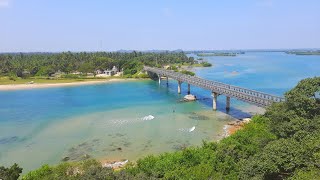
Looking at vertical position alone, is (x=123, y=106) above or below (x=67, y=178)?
below

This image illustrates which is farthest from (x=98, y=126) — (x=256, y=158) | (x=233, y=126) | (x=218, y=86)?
(x=256, y=158)

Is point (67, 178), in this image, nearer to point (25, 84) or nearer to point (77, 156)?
point (77, 156)

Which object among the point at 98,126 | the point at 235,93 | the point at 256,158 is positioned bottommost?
the point at 98,126

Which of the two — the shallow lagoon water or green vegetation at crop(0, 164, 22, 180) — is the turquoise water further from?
green vegetation at crop(0, 164, 22, 180)

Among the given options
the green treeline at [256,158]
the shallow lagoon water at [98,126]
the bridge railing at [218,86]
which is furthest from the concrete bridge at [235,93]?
the green treeline at [256,158]

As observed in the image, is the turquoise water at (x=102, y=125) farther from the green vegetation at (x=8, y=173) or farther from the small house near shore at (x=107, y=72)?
the small house near shore at (x=107, y=72)

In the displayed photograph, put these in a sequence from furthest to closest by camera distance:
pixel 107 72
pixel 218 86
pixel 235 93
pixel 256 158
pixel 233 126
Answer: pixel 107 72, pixel 218 86, pixel 235 93, pixel 233 126, pixel 256 158

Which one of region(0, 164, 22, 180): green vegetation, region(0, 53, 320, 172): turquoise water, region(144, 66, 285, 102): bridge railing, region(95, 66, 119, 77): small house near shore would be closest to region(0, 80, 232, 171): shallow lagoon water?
region(0, 53, 320, 172): turquoise water

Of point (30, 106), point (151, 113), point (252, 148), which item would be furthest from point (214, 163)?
point (30, 106)

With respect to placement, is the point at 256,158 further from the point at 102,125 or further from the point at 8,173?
the point at 102,125
